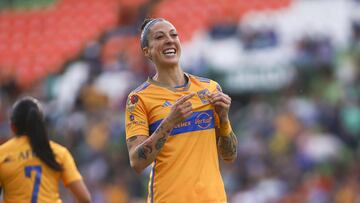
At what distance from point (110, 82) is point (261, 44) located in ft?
10.2

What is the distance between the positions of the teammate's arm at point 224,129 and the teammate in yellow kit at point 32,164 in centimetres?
170

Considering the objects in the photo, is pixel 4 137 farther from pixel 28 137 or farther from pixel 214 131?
pixel 214 131

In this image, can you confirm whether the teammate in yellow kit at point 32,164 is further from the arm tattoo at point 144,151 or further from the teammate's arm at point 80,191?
the arm tattoo at point 144,151

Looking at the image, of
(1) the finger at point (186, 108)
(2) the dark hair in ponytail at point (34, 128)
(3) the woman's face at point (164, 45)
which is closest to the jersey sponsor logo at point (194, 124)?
(1) the finger at point (186, 108)

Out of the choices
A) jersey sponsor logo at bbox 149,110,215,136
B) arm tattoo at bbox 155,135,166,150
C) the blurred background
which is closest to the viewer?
arm tattoo at bbox 155,135,166,150

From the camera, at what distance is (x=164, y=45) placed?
5547mm

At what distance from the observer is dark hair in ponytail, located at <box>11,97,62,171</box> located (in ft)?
22.9

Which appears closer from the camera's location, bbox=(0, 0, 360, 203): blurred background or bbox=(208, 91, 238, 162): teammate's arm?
bbox=(208, 91, 238, 162): teammate's arm

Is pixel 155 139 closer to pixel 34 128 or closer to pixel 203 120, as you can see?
pixel 203 120

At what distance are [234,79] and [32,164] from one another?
9276 millimetres

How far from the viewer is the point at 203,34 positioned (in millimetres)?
17016

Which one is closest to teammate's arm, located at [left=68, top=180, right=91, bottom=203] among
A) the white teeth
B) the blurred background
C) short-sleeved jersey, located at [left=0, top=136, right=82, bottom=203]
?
short-sleeved jersey, located at [left=0, top=136, right=82, bottom=203]

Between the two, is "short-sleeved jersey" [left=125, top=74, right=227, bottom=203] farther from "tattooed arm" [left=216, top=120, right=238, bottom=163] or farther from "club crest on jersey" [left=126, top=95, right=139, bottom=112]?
"tattooed arm" [left=216, top=120, right=238, bottom=163]

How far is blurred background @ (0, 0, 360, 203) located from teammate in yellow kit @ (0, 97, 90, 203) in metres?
6.00
